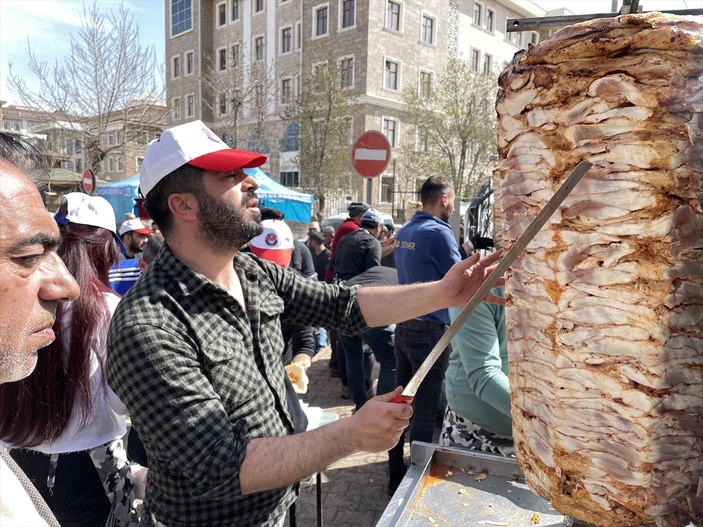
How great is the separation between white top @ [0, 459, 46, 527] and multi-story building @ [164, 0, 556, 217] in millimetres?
27744

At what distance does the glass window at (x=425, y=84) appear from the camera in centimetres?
2903

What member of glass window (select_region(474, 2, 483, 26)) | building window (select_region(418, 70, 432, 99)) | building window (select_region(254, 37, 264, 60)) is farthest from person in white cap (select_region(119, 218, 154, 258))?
glass window (select_region(474, 2, 483, 26))

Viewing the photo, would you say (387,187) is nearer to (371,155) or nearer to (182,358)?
(371,155)

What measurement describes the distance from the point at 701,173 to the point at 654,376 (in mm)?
420

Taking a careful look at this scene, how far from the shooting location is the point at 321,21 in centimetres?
3198

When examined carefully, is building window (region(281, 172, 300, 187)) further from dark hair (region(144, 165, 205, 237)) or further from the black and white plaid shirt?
the black and white plaid shirt

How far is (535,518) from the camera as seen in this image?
1642mm

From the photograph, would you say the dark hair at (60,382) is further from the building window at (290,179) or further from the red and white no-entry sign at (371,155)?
the building window at (290,179)

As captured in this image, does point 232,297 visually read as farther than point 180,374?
Yes

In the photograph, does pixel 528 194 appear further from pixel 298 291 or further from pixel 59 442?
pixel 59 442

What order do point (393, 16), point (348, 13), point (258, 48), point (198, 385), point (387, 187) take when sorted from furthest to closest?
1. point (258, 48)
2. point (387, 187)
3. point (393, 16)
4. point (348, 13)
5. point (198, 385)

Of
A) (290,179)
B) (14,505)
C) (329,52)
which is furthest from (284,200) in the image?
(329,52)

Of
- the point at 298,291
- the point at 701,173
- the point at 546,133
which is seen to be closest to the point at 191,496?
the point at 298,291

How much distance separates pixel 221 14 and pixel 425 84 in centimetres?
1870
